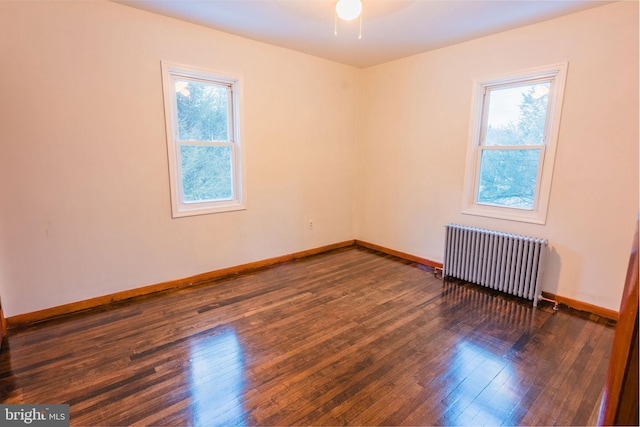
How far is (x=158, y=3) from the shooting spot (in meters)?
2.67

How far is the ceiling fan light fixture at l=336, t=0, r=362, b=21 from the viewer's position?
2.46 meters

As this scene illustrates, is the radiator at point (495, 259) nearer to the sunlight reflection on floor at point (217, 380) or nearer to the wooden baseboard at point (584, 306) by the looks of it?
the wooden baseboard at point (584, 306)

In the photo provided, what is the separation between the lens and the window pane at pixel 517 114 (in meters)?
3.08

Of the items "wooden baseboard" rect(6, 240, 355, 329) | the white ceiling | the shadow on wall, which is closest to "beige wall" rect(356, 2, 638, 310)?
the shadow on wall

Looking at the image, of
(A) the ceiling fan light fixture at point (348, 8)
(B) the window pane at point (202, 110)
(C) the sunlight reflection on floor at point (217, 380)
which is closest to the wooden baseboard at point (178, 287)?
(C) the sunlight reflection on floor at point (217, 380)

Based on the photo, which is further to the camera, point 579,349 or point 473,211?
point 473,211

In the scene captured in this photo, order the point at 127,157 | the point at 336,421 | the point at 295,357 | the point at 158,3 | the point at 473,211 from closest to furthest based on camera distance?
the point at 336,421
the point at 295,357
the point at 158,3
the point at 127,157
the point at 473,211

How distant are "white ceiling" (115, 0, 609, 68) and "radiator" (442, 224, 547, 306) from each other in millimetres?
2014

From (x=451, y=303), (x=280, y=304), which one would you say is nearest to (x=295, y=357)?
(x=280, y=304)

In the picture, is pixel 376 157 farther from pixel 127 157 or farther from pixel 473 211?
pixel 127 157

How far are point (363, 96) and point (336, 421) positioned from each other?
416 centimetres

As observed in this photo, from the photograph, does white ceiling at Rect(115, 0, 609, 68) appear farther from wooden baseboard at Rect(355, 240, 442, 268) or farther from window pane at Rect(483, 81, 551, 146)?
wooden baseboard at Rect(355, 240, 442, 268)

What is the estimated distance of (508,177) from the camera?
3377mm

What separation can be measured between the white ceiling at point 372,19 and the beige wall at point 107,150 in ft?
0.85
